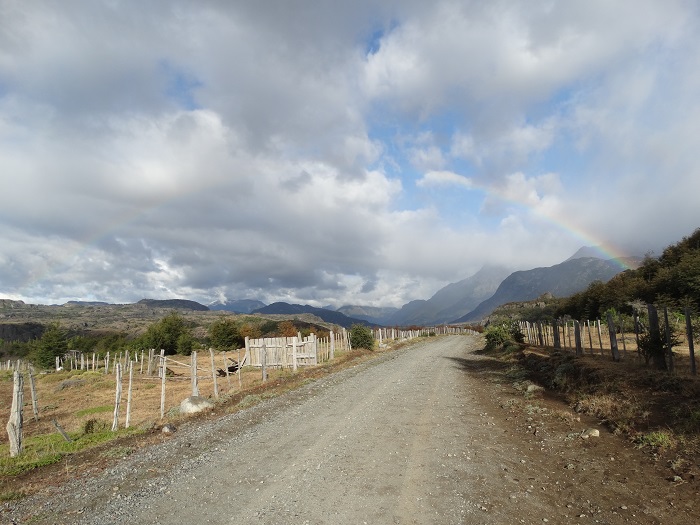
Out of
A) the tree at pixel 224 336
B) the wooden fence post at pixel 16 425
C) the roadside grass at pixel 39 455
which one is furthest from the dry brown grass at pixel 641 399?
the tree at pixel 224 336

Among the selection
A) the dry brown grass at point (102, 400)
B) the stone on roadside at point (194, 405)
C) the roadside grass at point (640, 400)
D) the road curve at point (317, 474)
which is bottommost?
the dry brown grass at point (102, 400)

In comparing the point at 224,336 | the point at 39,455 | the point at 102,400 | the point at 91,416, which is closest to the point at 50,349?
the point at 224,336

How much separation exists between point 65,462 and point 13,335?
226811 mm

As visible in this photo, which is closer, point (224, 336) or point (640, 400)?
point (640, 400)

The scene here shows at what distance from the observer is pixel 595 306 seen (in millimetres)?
58188

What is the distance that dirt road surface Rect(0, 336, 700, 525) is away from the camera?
20.6ft

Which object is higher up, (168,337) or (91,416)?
(168,337)

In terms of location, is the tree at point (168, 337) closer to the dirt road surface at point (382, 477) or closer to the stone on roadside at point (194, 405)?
the stone on roadside at point (194, 405)

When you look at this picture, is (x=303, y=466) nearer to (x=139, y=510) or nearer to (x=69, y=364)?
(x=139, y=510)

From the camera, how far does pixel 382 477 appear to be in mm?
7711

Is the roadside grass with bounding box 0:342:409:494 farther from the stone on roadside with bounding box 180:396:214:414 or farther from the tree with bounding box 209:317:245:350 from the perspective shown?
the tree with bounding box 209:317:245:350

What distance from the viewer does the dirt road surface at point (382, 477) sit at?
20.6 ft

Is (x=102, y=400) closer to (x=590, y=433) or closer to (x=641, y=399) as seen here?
(x=590, y=433)

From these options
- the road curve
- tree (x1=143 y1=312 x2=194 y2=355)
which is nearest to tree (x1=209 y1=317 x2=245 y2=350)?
tree (x1=143 y1=312 x2=194 y2=355)
